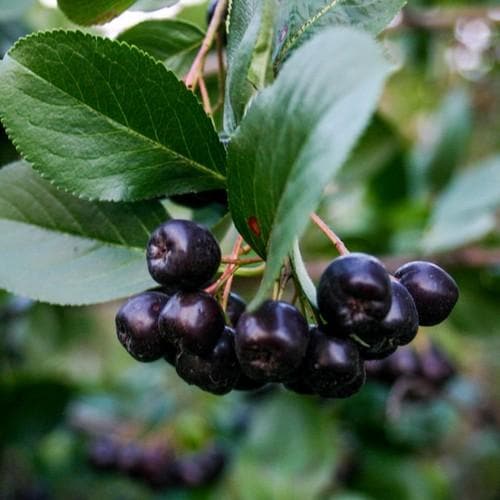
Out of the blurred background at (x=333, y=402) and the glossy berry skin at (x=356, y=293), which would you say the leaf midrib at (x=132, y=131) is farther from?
the blurred background at (x=333, y=402)

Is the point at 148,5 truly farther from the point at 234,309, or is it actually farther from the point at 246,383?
the point at 246,383

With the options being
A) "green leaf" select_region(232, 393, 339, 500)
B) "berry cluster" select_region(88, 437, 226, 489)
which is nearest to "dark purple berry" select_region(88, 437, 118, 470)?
"berry cluster" select_region(88, 437, 226, 489)

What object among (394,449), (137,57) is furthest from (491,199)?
(137,57)

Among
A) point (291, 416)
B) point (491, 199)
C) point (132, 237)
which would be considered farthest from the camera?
point (291, 416)

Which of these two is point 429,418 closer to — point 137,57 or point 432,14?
point 432,14

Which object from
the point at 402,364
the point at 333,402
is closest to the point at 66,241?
the point at 402,364

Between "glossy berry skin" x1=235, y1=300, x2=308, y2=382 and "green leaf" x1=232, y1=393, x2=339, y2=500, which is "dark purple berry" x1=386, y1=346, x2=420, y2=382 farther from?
Result: "glossy berry skin" x1=235, y1=300, x2=308, y2=382

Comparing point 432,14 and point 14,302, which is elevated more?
point 432,14

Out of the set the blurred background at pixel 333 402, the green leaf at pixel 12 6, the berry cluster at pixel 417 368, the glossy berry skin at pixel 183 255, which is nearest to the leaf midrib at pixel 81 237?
the glossy berry skin at pixel 183 255
